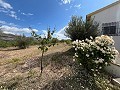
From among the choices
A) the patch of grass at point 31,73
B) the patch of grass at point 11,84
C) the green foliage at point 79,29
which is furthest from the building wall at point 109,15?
the patch of grass at point 11,84

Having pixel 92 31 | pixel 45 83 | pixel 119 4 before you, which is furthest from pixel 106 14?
pixel 45 83

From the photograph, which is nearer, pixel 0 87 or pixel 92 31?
pixel 0 87

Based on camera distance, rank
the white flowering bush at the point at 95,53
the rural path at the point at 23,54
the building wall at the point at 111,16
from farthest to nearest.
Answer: the building wall at the point at 111,16
the rural path at the point at 23,54
the white flowering bush at the point at 95,53

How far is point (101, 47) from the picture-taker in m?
5.91

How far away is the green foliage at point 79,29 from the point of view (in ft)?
32.6

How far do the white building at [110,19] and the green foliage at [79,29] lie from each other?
2.65 m

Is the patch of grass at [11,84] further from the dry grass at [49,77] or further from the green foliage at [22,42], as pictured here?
the green foliage at [22,42]

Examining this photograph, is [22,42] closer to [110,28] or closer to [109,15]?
[110,28]

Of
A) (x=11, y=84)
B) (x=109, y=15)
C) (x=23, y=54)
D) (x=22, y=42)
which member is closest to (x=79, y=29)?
(x=109, y=15)

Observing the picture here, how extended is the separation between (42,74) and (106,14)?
895 centimetres

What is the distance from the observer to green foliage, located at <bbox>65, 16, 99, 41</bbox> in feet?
32.6

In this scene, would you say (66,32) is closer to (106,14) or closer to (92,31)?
(92,31)

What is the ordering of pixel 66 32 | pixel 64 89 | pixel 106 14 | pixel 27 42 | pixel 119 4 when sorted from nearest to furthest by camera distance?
1. pixel 64 89
2. pixel 66 32
3. pixel 119 4
4. pixel 106 14
5. pixel 27 42

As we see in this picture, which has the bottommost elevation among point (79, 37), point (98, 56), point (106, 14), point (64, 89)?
point (64, 89)
